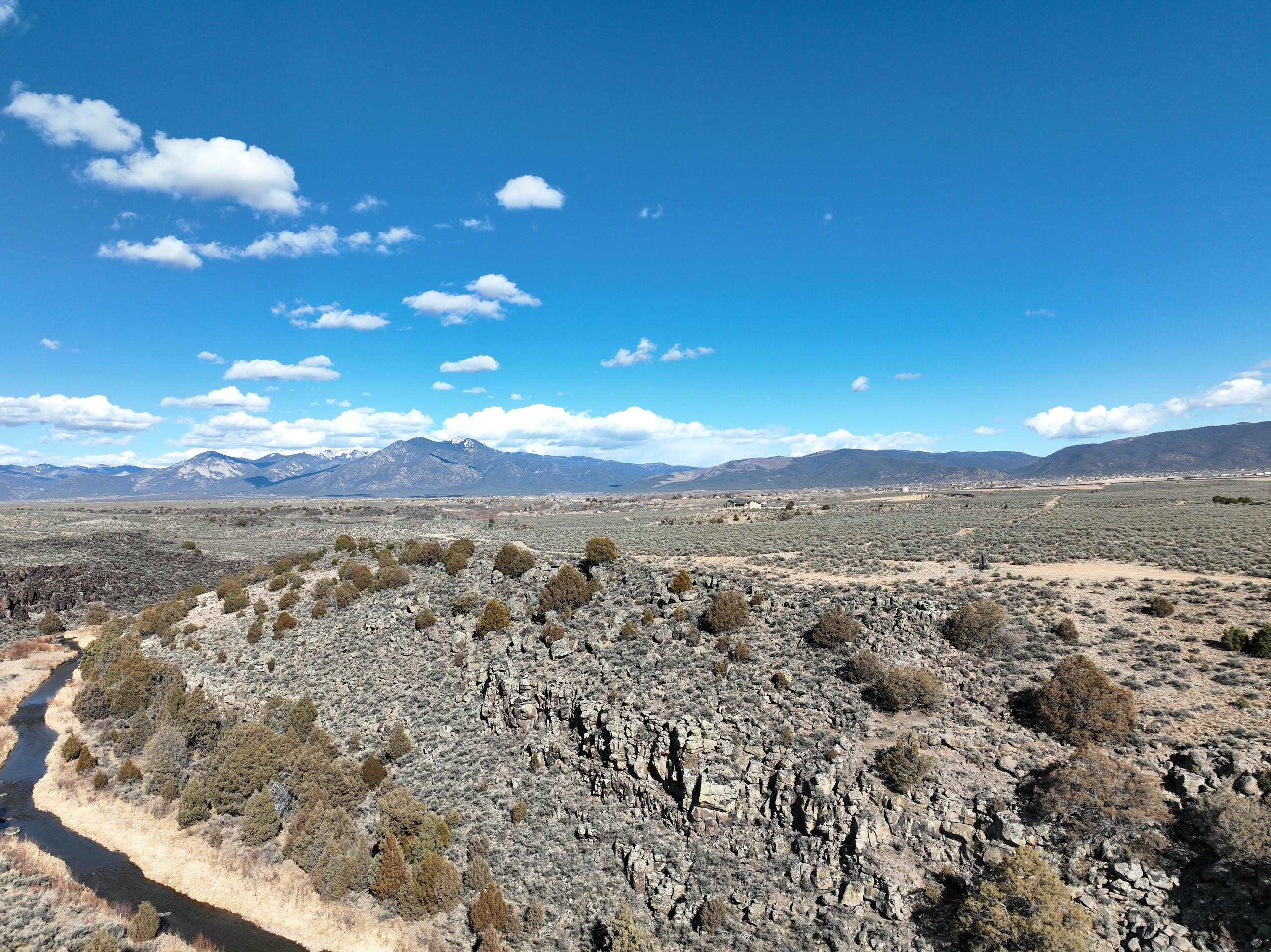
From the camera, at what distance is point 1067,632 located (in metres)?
25.4

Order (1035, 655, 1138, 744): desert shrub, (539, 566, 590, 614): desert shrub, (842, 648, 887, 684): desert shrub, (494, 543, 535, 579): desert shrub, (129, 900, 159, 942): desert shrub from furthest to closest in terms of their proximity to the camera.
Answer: (494, 543, 535, 579): desert shrub < (539, 566, 590, 614): desert shrub < (842, 648, 887, 684): desert shrub < (129, 900, 159, 942): desert shrub < (1035, 655, 1138, 744): desert shrub

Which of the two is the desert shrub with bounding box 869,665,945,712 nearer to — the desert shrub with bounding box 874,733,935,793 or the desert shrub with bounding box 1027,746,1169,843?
the desert shrub with bounding box 874,733,935,793

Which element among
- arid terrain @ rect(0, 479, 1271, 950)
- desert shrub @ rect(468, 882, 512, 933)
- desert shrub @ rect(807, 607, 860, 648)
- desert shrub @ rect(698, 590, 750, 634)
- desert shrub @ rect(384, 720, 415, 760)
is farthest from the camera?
desert shrub @ rect(698, 590, 750, 634)

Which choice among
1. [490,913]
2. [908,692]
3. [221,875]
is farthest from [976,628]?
[221,875]

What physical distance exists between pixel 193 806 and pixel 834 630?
3319 cm

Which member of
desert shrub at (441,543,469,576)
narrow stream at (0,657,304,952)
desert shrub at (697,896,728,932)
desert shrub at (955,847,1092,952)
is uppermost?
desert shrub at (441,543,469,576)

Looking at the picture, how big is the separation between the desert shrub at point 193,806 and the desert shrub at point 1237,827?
133ft

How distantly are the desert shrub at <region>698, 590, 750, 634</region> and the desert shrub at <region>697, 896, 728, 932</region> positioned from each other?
12.5 metres

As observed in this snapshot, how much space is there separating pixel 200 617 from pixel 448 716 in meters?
31.7

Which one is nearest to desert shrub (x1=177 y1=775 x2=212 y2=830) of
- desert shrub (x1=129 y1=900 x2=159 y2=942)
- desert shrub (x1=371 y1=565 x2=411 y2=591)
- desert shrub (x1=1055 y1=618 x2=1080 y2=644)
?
desert shrub (x1=129 y1=900 x2=159 y2=942)

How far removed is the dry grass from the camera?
21297 mm

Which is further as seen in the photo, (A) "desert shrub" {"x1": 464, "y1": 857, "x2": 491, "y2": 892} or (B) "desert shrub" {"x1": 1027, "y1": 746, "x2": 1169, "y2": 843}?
(A) "desert shrub" {"x1": 464, "y1": 857, "x2": 491, "y2": 892}

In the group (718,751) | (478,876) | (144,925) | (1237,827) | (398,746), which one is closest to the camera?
(1237,827)

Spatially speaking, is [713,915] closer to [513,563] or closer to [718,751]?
[718,751]
